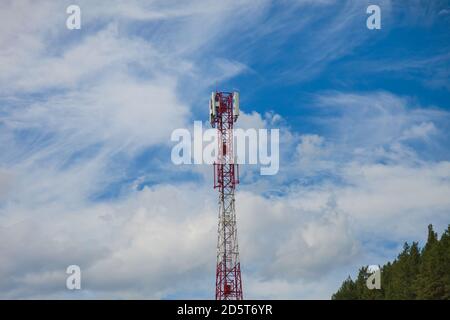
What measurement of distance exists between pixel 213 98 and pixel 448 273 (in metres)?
27.0

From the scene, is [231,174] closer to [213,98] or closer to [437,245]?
[213,98]

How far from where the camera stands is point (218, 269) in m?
59.5
